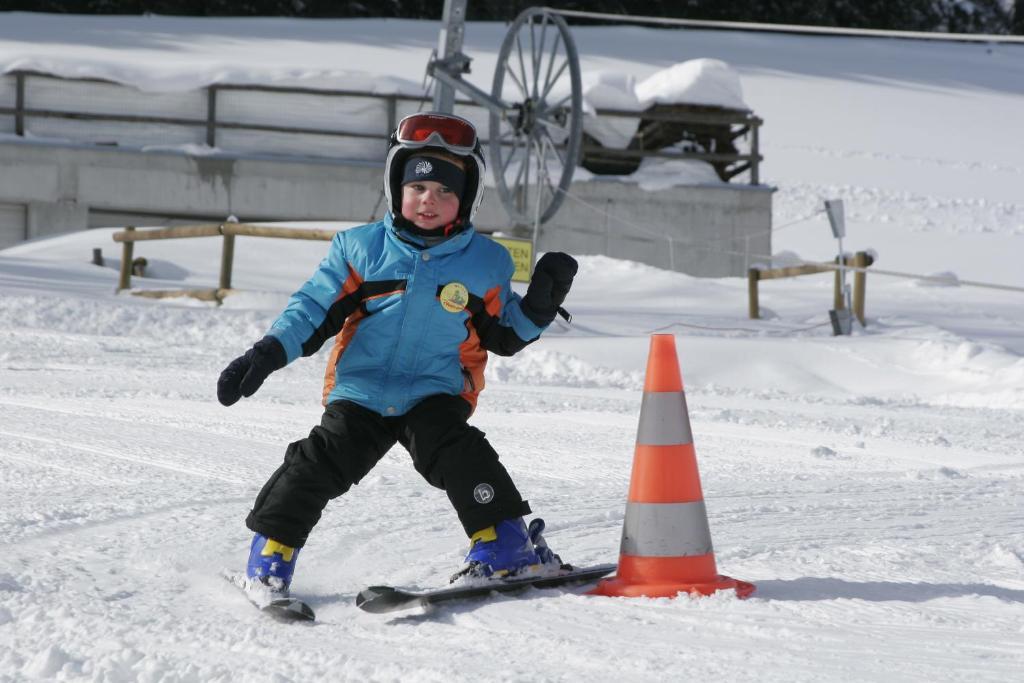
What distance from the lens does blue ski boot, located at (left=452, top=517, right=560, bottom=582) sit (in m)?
3.50

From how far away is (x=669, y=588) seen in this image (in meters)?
3.45

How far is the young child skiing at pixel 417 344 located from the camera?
351cm

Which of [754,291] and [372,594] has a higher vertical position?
[754,291]

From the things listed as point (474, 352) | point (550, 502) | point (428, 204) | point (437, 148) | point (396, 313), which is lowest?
point (550, 502)

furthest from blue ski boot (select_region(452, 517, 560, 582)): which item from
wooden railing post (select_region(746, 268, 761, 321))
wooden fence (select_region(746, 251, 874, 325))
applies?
wooden railing post (select_region(746, 268, 761, 321))

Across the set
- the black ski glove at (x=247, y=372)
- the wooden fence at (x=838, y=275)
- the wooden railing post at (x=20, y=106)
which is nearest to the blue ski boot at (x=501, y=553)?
the black ski glove at (x=247, y=372)

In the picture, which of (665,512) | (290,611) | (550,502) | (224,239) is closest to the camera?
(290,611)

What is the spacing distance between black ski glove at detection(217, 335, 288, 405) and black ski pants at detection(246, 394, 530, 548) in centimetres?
25

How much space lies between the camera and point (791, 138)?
32.4m

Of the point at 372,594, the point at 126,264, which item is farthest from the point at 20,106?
the point at 372,594

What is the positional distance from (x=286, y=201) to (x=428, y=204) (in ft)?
60.4

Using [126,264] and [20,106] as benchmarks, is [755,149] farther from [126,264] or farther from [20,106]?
[20,106]

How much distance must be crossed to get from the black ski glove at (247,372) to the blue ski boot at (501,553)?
66cm

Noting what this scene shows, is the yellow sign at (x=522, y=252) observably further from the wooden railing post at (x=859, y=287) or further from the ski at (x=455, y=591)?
the ski at (x=455, y=591)
